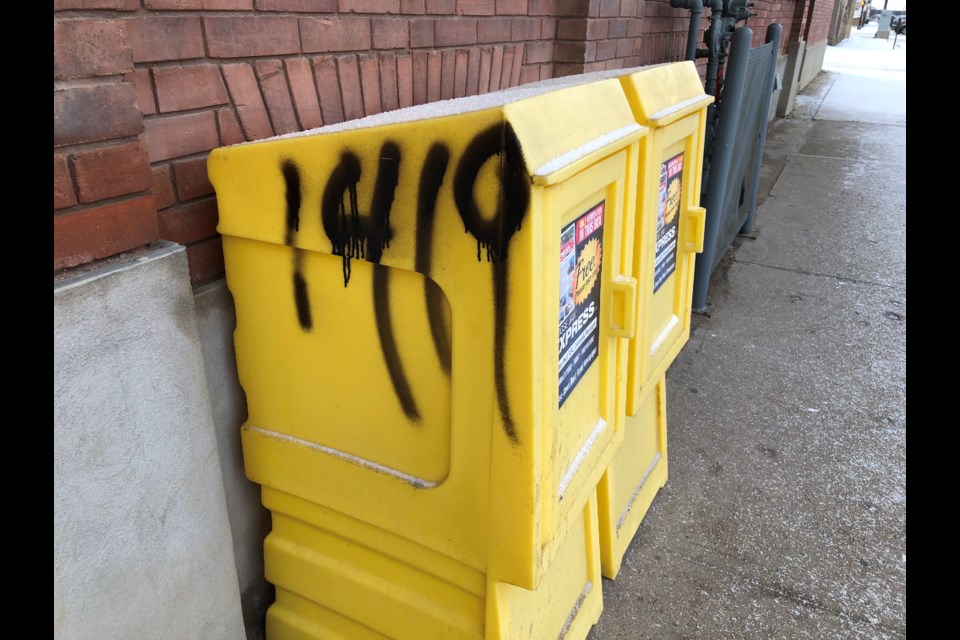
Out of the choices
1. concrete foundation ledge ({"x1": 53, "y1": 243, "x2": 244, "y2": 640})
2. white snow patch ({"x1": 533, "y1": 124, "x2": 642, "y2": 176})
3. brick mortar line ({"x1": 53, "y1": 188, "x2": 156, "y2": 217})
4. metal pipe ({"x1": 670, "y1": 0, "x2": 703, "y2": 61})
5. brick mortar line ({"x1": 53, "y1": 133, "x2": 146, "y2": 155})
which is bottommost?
concrete foundation ledge ({"x1": 53, "y1": 243, "x2": 244, "y2": 640})

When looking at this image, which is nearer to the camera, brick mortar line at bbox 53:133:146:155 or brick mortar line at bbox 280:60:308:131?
brick mortar line at bbox 53:133:146:155

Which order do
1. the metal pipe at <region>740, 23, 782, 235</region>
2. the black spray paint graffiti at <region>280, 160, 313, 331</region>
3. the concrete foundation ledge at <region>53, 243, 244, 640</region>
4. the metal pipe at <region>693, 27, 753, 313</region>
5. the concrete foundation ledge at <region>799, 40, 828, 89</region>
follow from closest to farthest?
the concrete foundation ledge at <region>53, 243, 244, 640</region>, the black spray paint graffiti at <region>280, 160, 313, 331</region>, the metal pipe at <region>693, 27, 753, 313</region>, the metal pipe at <region>740, 23, 782, 235</region>, the concrete foundation ledge at <region>799, 40, 828, 89</region>

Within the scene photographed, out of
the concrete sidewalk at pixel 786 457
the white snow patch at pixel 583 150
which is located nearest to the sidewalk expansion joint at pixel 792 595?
the concrete sidewalk at pixel 786 457

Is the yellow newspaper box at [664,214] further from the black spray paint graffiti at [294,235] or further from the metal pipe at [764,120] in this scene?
the metal pipe at [764,120]

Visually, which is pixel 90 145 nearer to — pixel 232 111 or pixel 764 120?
pixel 232 111

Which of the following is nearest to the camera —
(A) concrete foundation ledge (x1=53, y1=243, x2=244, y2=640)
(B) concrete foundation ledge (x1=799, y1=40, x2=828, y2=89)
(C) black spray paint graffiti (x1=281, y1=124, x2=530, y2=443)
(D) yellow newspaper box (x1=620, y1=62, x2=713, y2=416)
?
(C) black spray paint graffiti (x1=281, y1=124, x2=530, y2=443)

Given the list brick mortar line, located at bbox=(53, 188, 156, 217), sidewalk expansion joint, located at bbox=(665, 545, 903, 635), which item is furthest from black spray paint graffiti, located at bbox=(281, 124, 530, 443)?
sidewalk expansion joint, located at bbox=(665, 545, 903, 635)

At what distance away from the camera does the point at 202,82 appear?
1.76 m

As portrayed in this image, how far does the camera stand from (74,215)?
1391 millimetres

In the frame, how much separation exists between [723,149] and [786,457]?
2086 millimetres

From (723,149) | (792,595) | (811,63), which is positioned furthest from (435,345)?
(811,63)

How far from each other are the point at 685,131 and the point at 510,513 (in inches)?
58.2

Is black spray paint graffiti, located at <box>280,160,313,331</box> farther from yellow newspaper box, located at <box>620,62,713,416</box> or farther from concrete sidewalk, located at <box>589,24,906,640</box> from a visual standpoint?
concrete sidewalk, located at <box>589,24,906,640</box>

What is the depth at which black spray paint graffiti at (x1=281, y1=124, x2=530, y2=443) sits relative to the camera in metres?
1.31
